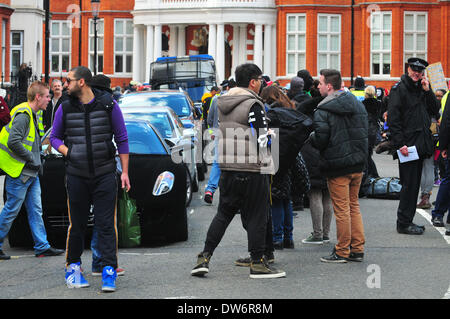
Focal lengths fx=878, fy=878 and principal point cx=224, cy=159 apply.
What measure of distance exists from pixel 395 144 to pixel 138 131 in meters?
3.25

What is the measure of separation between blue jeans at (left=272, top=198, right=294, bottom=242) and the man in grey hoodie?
1.40m

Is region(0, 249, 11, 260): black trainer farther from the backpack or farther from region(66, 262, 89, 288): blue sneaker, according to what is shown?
the backpack

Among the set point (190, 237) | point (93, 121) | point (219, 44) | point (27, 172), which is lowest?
point (190, 237)

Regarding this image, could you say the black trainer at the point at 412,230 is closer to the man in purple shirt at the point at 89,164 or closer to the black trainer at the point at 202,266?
the black trainer at the point at 202,266

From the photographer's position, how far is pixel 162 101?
18.7m

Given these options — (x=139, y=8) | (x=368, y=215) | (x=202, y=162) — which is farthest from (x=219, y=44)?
(x=368, y=215)

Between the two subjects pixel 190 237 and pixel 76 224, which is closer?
pixel 76 224

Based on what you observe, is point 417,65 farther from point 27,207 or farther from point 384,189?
point 27,207

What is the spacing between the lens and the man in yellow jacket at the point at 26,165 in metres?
9.16

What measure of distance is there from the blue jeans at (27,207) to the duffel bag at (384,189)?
7209 mm

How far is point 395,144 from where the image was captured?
35.7ft

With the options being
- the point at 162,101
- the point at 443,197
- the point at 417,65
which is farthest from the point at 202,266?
the point at 162,101

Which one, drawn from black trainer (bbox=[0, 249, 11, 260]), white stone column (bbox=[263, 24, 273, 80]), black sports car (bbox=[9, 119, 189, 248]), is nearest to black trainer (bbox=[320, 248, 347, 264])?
black sports car (bbox=[9, 119, 189, 248])

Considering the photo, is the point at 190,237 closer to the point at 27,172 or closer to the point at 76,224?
the point at 27,172
